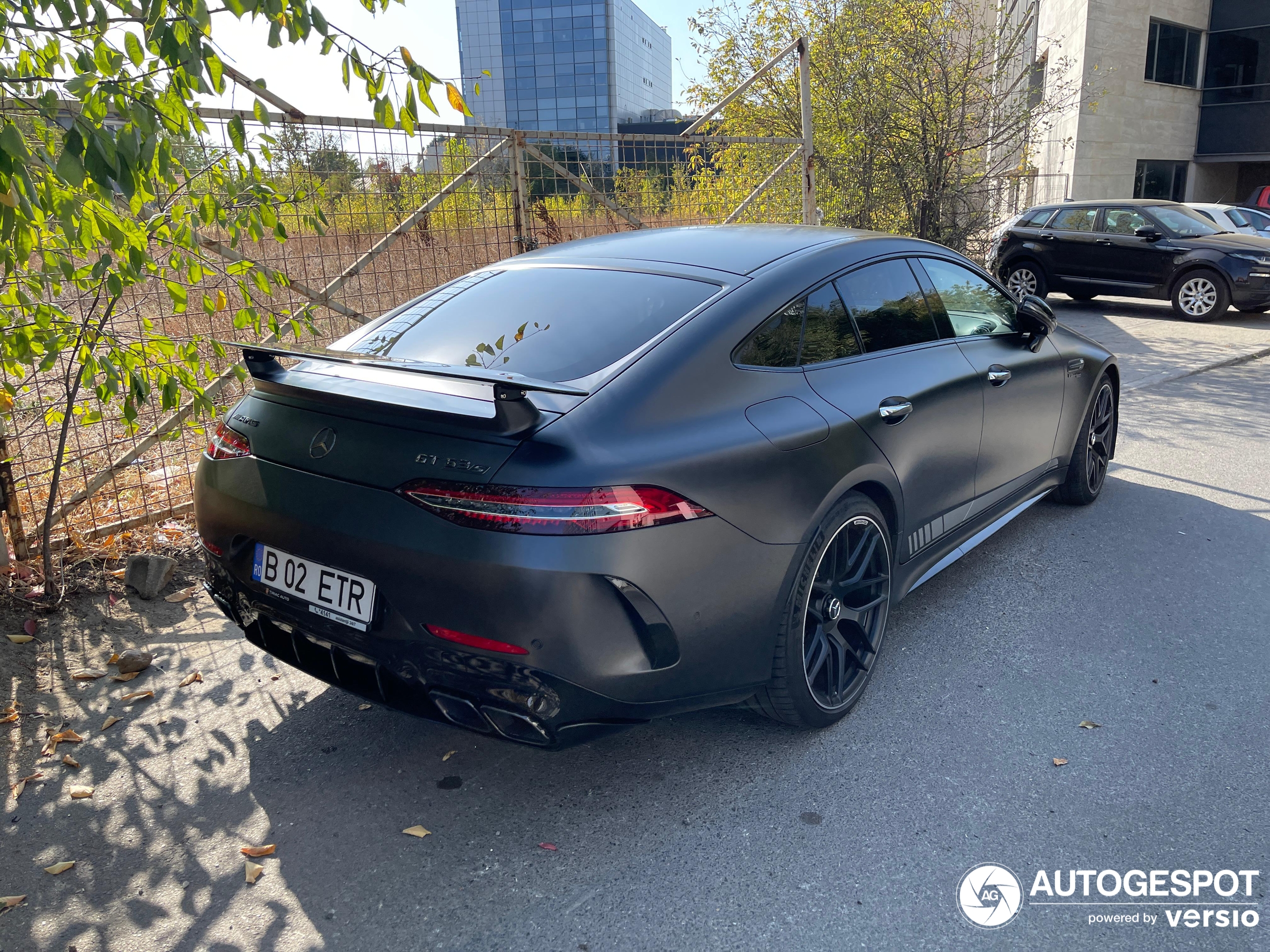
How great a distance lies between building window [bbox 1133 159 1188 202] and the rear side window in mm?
17927

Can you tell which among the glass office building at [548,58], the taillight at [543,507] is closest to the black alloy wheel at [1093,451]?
the taillight at [543,507]

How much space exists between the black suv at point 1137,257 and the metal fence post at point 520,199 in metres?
9.96

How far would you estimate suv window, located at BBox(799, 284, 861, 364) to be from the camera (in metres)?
2.98

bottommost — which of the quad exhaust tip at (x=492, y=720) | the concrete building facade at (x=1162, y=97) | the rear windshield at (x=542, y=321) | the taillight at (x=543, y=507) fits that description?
the quad exhaust tip at (x=492, y=720)

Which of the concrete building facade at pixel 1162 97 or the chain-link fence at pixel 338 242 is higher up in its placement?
the concrete building facade at pixel 1162 97

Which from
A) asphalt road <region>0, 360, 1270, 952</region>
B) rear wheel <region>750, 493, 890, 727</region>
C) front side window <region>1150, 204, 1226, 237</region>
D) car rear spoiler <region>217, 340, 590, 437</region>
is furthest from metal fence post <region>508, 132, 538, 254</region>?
front side window <region>1150, 204, 1226, 237</region>

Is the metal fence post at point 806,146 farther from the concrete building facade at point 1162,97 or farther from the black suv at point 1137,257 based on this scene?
the concrete building facade at point 1162,97

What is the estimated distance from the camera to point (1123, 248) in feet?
44.5

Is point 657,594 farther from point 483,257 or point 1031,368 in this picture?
point 483,257

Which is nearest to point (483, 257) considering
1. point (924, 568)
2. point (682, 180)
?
point (682, 180)

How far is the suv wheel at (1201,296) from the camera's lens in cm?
1277

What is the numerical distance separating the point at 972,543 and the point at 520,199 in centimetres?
394

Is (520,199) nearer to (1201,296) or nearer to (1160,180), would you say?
(1201,296)

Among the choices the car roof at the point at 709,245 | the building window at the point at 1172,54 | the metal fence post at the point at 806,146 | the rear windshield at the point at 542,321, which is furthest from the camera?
the building window at the point at 1172,54
